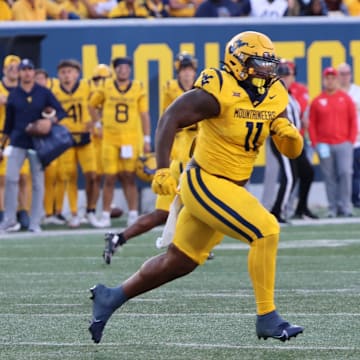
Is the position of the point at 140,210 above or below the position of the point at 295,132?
below

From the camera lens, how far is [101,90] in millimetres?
14609

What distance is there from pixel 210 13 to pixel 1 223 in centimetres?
436

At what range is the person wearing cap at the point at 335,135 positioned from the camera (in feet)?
50.9

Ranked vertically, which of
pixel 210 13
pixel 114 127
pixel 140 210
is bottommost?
pixel 140 210

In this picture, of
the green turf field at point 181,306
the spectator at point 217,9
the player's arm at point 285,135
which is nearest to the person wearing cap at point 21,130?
the green turf field at point 181,306

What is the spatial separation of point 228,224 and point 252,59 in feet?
2.75

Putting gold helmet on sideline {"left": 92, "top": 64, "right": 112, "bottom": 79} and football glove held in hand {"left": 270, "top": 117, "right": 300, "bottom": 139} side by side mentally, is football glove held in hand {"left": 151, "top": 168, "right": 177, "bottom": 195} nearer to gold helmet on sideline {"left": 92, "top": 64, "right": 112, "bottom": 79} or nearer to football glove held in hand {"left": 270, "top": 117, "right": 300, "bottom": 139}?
football glove held in hand {"left": 270, "top": 117, "right": 300, "bottom": 139}

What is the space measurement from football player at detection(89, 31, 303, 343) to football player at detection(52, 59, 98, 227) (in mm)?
8423

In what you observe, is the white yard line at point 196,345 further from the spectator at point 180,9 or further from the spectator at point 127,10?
the spectator at point 180,9

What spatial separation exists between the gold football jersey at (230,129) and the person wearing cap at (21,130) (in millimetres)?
7581

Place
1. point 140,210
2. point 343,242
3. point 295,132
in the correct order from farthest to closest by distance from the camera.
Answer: point 140,210 < point 343,242 < point 295,132

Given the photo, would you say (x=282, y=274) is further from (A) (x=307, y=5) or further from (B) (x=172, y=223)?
(A) (x=307, y=5)

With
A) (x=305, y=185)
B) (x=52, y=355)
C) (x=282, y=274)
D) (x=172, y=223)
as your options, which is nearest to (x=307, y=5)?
(x=305, y=185)

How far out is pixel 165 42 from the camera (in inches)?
640
